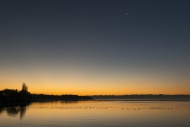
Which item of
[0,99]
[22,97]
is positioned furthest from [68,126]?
[22,97]

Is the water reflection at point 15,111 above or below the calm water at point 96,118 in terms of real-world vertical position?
above

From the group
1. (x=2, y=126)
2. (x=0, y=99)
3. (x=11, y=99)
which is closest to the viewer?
(x=2, y=126)

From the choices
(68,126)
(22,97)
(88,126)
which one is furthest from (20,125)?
(22,97)

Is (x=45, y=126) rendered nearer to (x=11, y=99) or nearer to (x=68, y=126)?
(x=68, y=126)

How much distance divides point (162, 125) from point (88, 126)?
12548mm

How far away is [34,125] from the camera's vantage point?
161ft

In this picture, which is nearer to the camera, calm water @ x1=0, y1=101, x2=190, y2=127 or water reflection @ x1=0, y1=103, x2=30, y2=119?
calm water @ x1=0, y1=101, x2=190, y2=127

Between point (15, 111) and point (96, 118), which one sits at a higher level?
point (15, 111)

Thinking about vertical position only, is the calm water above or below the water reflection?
below

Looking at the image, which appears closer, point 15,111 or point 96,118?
point 96,118

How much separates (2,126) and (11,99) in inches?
5599

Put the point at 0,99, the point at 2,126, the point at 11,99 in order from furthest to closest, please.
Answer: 1. the point at 11,99
2. the point at 0,99
3. the point at 2,126

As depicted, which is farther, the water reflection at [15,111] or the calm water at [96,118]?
the water reflection at [15,111]

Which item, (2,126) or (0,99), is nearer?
(2,126)
